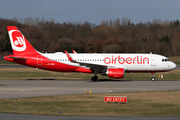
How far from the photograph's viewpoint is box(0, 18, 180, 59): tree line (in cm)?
11269

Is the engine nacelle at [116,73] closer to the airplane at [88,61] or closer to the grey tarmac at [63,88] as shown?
the airplane at [88,61]

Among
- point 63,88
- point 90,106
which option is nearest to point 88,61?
point 63,88

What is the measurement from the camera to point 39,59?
1612 inches

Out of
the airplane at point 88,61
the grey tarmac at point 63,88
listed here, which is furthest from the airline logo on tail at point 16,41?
the grey tarmac at point 63,88

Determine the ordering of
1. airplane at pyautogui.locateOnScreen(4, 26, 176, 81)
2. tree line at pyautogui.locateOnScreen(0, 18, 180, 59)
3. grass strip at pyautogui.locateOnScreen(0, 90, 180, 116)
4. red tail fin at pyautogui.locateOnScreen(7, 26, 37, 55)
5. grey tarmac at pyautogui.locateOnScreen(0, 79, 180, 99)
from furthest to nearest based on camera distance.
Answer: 1. tree line at pyautogui.locateOnScreen(0, 18, 180, 59)
2. red tail fin at pyautogui.locateOnScreen(7, 26, 37, 55)
3. airplane at pyautogui.locateOnScreen(4, 26, 176, 81)
4. grey tarmac at pyautogui.locateOnScreen(0, 79, 180, 99)
5. grass strip at pyautogui.locateOnScreen(0, 90, 180, 116)

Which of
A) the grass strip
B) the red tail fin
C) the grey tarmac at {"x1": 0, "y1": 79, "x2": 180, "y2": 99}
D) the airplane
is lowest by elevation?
the grass strip

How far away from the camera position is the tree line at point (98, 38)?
370ft

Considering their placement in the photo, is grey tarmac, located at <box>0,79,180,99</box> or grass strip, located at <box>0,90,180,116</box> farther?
grey tarmac, located at <box>0,79,180,99</box>

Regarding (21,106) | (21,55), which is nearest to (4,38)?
(21,55)

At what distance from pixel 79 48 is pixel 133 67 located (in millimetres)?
71044

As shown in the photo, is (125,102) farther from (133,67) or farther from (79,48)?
(79,48)

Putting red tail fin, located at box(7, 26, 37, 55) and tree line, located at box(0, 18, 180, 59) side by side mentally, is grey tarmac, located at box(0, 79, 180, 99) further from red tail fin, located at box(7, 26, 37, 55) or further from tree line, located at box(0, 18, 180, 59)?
tree line, located at box(0, 18, 180, 59)

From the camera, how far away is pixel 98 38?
131000 millimetres

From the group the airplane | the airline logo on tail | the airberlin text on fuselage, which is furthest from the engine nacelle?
the airline logo on tail
